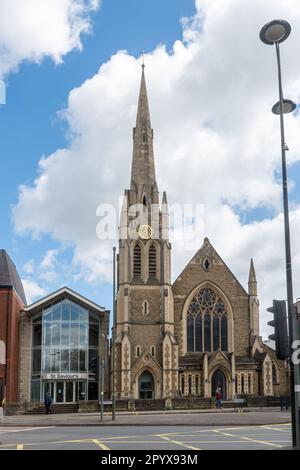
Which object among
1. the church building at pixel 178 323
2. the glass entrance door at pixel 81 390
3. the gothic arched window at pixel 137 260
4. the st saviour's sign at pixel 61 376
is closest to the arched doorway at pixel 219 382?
the church building at pixel 178 323

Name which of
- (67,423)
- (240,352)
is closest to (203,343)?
(240,352)

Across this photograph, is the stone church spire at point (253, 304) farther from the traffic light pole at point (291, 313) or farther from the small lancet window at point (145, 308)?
the traffic light pole at point (291, 313)

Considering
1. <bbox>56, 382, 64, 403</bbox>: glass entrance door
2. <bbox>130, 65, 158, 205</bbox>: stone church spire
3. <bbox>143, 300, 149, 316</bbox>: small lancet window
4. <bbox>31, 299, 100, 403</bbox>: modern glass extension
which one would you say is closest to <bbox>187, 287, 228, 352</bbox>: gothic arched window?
<bbox>143, 300, 149, 316</bbox>: small lancet window

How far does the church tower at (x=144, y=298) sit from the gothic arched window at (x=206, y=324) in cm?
244

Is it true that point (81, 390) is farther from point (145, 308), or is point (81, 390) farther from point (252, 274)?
point (252, 274)

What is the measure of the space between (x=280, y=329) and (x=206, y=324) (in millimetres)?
43665

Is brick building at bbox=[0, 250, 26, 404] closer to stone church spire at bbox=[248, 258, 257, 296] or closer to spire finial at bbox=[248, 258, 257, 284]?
stone church spire at bbox=[248, 258, 257, 296]

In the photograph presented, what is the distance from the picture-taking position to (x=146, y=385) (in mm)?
53375

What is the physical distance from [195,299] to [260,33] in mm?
43907

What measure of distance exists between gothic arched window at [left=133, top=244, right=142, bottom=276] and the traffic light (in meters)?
42.9

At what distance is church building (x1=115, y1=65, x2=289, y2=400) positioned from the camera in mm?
53188

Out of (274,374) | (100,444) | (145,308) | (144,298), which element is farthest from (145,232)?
(100,444)

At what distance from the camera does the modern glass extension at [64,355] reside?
50625 millimetres

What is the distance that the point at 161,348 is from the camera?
176ft
